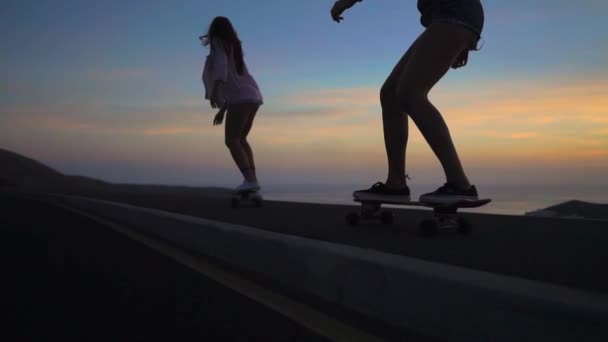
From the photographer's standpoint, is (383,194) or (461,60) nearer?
(461,60)

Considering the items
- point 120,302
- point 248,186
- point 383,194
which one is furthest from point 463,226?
point 248,186

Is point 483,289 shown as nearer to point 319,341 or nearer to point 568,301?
point 568,301

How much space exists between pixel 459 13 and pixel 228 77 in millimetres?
4243

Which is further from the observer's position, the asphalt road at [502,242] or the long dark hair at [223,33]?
the long dark hair at [223,33]

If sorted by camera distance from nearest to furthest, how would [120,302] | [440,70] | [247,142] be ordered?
1. [120,302]
2. [440,70]
3. [247,142]

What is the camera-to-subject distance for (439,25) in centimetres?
379

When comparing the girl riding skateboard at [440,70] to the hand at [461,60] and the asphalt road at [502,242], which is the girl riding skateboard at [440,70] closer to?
the hand at [461,60]

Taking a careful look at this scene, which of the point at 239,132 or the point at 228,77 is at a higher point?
the point at 228,77

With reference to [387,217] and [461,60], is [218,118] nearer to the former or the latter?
[387,217]

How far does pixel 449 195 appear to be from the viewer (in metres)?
3.67

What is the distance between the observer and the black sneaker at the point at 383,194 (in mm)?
4289

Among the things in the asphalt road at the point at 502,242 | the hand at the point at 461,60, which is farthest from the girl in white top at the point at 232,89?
the hand at the point at 461,60

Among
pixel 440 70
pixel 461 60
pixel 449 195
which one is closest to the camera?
pixel 449 195

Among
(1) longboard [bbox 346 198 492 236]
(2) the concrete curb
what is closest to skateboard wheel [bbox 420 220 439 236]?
(1) longboard [bbox 346 198 492 236]
